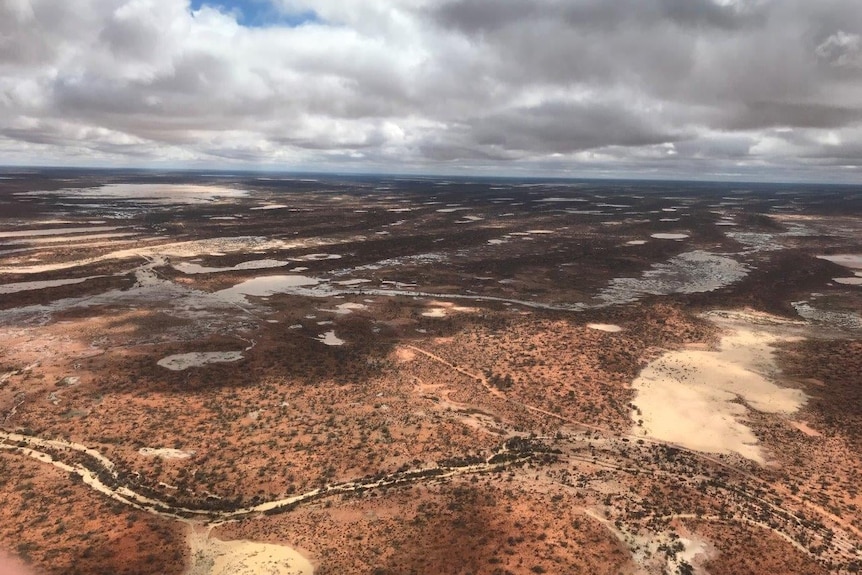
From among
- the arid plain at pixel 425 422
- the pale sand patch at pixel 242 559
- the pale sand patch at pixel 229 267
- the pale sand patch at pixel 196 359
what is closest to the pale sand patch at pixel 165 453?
the arid plain at pixel 425 422

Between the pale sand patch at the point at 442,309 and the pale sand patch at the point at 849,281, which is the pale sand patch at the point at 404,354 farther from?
the pale sand patch at the point at 849,281

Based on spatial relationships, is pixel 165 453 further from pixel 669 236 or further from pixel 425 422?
pixel 669 236

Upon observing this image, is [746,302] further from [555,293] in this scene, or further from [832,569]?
[832,569]

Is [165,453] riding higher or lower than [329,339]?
lower

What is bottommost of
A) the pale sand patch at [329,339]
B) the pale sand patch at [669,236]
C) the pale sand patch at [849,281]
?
the pale sand patch at [329,339]

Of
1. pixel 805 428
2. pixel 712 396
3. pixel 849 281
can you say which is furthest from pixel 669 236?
pixel 805 428
